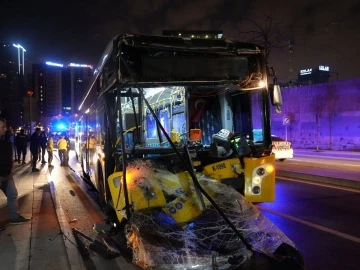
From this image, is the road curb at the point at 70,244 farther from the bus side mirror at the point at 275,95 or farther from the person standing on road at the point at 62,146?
the person standing on road at the point at 62,146

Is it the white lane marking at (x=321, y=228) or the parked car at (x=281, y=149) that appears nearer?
the white lane marking at (x=321, y=228)

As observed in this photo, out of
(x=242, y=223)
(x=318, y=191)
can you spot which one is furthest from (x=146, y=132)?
(x=318, y=191)

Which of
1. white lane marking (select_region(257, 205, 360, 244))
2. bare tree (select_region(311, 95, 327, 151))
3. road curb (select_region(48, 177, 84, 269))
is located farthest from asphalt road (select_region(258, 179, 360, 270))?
bare tree (select_region(311, 95, 327, 151))

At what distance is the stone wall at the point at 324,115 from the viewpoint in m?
27.9

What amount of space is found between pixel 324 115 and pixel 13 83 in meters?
44.6

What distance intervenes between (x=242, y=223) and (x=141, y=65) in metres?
2.77

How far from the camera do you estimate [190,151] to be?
6324mm

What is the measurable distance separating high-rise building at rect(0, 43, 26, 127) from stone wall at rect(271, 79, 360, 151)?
23.1 m

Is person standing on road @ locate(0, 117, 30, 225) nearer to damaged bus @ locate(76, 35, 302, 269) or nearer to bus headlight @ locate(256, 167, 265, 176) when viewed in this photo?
damaged bus @ locate(76, 35, 302, 269)

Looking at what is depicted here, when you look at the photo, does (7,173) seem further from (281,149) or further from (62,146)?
(281,149)

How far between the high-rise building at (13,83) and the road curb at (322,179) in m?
11.5

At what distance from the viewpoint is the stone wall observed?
2792 centimetres

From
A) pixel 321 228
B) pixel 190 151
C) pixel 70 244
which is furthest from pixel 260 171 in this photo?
pixel 70 244

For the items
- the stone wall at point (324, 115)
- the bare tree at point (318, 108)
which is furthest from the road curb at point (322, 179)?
the bare tree at point (318, 108)
